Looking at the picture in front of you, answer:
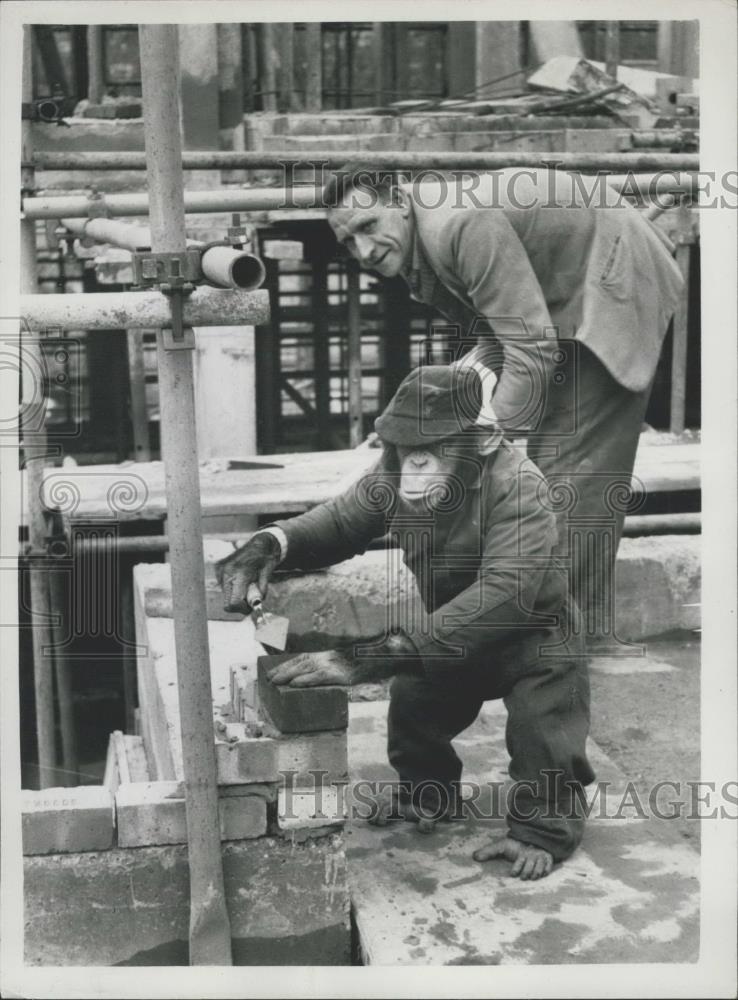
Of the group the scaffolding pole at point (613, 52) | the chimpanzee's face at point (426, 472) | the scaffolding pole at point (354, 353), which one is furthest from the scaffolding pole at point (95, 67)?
the chimpanzee's face at point (426, 472)

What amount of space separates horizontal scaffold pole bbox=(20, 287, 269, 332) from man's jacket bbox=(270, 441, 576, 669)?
1007 millimetres

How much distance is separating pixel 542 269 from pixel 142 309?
2.14 m

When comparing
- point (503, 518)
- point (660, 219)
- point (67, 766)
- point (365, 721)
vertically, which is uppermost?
point (660, 219)

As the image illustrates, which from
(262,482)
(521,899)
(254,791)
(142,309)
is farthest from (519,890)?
(262,482)

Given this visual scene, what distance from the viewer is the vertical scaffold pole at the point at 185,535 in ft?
12.5

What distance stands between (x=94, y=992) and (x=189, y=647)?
107cm

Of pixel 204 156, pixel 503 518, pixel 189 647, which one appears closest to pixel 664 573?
pixel 503 518

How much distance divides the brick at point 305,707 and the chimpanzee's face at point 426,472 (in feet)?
2.40

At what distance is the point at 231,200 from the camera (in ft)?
20.8

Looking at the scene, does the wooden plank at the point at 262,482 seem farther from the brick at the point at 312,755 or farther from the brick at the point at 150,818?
the brick at the point at 150,818

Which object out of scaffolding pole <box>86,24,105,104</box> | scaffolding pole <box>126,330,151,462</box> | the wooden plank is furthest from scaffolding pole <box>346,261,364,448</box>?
scaffolding pole <box>86,24,105,104</box>

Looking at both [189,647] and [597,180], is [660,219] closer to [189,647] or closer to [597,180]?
[597,180]

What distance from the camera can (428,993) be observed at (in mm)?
3875

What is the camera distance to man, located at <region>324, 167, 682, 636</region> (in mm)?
5023
